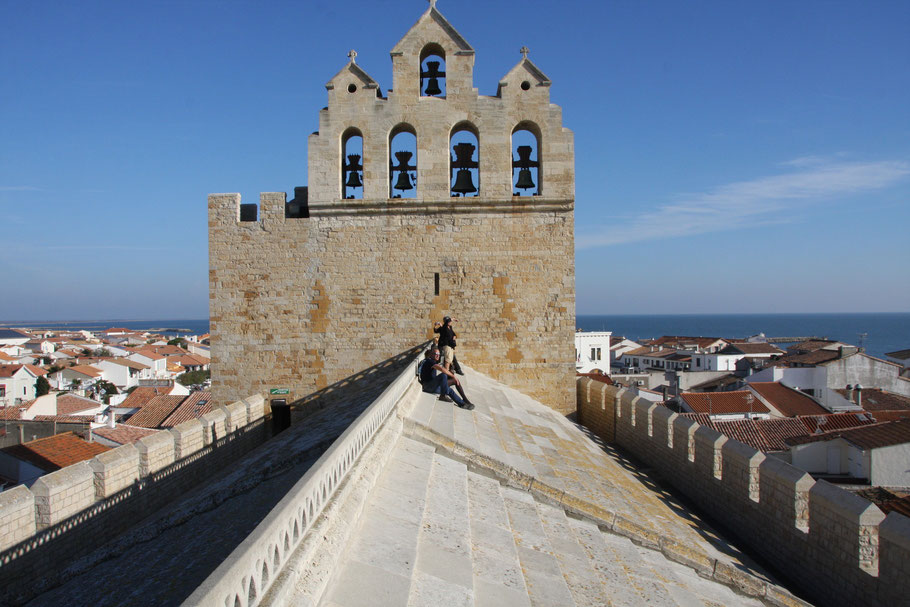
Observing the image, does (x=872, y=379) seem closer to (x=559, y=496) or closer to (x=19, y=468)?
(x=559, y=496)

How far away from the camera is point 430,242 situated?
38.8ft

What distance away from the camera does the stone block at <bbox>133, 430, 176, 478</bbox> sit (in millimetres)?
7773

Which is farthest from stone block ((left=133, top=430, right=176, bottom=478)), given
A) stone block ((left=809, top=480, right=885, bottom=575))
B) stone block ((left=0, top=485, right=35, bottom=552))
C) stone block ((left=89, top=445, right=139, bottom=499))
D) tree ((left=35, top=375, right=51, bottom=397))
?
tree ((left=35, top=375, right=51, bottom=397))

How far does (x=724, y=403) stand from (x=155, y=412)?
2862 centimetres

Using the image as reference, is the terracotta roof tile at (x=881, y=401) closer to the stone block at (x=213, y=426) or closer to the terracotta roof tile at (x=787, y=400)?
the terracotta roof tile at (x=787, y=400)

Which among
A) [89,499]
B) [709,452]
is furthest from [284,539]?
[709,452]

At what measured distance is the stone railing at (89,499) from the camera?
5.67m

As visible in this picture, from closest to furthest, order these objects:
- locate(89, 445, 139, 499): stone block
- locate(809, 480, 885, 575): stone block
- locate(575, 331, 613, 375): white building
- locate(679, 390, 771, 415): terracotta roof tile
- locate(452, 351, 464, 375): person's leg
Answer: locate(809, 480, 885, 575): stone block, locate(89, 445, 139, 499): stone block, locate(452, 351, 464, 375): person's leg, locate(679, 390, 771, 415): terracotta roof tile, locate(575, 331, 613, 375): white building

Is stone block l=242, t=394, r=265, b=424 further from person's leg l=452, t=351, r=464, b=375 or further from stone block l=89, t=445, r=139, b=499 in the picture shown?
person's leg l=452, t=351, r=464, b=375

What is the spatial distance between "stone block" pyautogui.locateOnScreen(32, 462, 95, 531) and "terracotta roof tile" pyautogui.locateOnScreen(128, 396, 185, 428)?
24.8 metres

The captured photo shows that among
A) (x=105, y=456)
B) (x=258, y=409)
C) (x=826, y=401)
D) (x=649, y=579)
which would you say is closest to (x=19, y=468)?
(x=258, y=409)

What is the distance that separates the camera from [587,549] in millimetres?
5070

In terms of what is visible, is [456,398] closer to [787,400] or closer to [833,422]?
[833,422]

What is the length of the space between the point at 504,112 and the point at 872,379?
34424 millimetres
